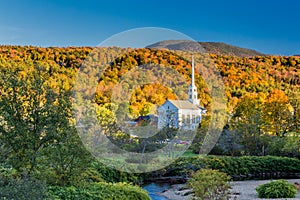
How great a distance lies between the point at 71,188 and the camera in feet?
36.6

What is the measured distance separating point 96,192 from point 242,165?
13.1 metres

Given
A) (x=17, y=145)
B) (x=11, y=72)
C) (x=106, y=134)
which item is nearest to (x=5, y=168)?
(x=17, y=145)

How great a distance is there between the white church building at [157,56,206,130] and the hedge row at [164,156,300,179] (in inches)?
89.0

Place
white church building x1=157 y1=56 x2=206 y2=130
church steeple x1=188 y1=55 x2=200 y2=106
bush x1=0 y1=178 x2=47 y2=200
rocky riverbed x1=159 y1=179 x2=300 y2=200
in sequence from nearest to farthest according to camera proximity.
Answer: bush x1=0 y1=178 x2=47 y2=200
rocky riverbed x1=159 y1=179 x2=300 y2=200
white church building x1=157 y1=56 x2=206 y2=130
church steeple x1=188 y1=55 x2=200 y2=106

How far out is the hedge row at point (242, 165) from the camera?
20891 mm

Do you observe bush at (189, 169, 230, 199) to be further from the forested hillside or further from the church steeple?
the church steeple

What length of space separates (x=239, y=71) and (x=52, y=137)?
128 feet

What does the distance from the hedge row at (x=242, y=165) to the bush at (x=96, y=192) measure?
7.96m

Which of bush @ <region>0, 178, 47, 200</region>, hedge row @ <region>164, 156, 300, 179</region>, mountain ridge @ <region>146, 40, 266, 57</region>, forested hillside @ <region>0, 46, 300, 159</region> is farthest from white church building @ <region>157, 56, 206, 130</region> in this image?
bush @ <region>0, 178, 47, 200</region>

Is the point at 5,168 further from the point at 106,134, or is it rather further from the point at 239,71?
the point at 239,71

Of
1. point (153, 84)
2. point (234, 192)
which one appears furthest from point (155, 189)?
point (153, 84)

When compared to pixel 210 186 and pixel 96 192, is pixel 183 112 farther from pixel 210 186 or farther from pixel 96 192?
pixel 96 192

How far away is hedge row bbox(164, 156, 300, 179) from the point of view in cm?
2089

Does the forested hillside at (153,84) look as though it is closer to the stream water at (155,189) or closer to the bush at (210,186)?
the stream water at (155,189)
